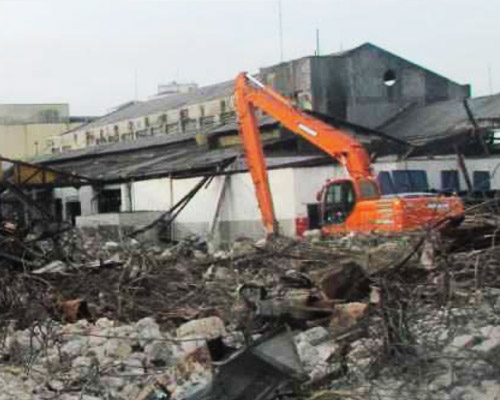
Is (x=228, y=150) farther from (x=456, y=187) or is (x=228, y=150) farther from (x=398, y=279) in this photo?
(x=398, y=279)

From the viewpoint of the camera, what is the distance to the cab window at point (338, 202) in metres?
20.6

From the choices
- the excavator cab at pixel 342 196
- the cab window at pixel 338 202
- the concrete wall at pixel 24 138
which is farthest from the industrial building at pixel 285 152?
the concrete wall at pixel 24 138

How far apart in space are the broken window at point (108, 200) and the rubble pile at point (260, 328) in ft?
82.3

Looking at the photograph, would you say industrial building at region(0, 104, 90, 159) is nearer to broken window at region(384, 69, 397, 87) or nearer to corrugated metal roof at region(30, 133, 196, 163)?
corrugated metal roof at region(30, 133, 196, 163)

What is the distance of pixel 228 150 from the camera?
3597 centimetres

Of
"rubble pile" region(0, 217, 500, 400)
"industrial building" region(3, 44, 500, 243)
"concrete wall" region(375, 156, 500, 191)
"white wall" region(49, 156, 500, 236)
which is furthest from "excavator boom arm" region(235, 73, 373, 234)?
"rubble pile" region(0, 217, 500, 400)

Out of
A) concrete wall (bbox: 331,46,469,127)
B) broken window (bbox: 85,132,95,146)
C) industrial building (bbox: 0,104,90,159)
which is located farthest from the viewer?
industrial building (bbox: 0,104,90,159)

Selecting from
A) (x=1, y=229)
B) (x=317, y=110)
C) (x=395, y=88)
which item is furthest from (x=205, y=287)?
(x=395, y=88)

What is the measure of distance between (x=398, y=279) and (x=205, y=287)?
12.9ft

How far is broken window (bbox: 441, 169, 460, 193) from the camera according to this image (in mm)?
29969

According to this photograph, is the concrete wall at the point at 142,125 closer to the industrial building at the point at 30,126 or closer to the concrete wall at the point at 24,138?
the industrial building at the point at 30,126

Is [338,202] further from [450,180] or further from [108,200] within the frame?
[108,200]

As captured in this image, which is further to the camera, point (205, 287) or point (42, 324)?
point (205, 287)

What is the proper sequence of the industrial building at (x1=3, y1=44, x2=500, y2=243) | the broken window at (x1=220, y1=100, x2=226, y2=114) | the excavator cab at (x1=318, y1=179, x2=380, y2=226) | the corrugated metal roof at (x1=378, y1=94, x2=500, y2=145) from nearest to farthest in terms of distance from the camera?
1. the excavator cab at (x1=318, y1=179, x2=380, y2=226)
2. the industrial building at (x1=3, y1=44, x2=500, y2=243)
3. the corrugated metal roof at (x1=378, y1=94, x2=500, y2=145)
4. the broken window at (x1=220, y1=100, x2=226, y2=114)
